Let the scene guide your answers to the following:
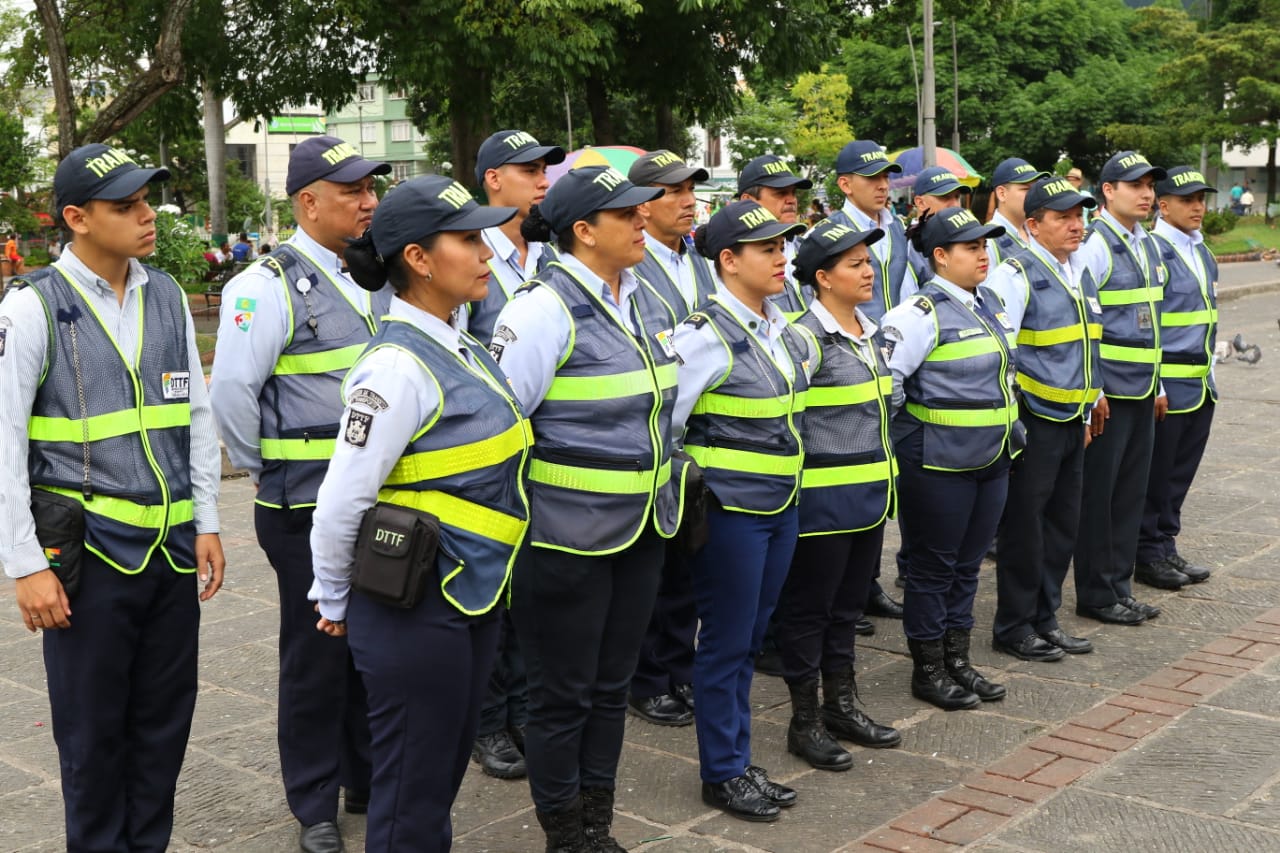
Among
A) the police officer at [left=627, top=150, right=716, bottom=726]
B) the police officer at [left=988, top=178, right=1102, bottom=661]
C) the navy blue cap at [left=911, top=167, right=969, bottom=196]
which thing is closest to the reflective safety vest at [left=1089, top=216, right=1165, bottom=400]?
the police officer at [left=988, top=178, right=1102, bottom=661]

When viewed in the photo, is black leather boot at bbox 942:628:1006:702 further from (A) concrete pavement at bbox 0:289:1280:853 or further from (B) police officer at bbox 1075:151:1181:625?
(B) police officer at bbox 1075:151:1181:625

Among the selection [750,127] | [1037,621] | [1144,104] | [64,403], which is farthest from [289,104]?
[1144,104]

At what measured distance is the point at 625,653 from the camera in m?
4.35

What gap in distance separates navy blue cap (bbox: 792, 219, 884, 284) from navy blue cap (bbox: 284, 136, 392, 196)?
5.12 feet

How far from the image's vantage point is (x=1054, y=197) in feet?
21.4

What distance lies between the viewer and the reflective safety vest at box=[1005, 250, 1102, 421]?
6.46 meters

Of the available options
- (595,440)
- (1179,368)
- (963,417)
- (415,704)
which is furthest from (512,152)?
(1179,368)

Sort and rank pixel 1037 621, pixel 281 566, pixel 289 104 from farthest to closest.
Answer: pixel 289 104, pixel 1037 621, pixel 281 566

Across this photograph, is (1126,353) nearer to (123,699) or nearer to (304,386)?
(304,386)

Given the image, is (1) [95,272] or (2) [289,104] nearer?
(1) [95,272]

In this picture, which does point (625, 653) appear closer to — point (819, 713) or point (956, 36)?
point (819, 713)

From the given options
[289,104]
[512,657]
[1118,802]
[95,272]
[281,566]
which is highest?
[289,104]

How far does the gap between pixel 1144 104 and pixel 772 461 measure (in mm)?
53947

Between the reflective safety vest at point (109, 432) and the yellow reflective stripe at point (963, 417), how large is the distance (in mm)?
3010
